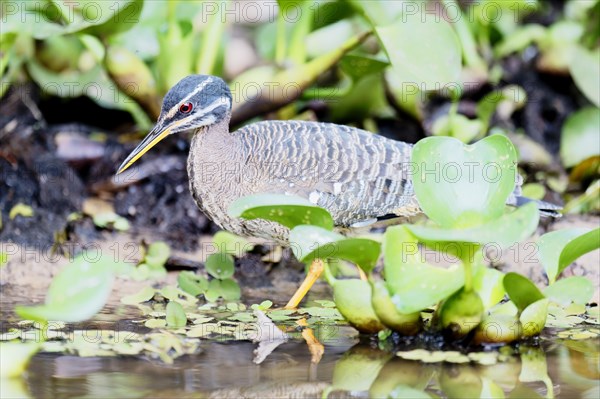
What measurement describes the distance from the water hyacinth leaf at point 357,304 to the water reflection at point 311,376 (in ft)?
0.53

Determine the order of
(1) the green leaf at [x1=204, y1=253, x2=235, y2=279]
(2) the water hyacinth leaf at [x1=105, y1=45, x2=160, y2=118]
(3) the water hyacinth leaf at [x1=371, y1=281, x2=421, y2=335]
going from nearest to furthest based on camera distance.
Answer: (3) the water hyacinth leaf at [x1=371, y1=281, x2=421, y2=335]
(1) the green leaf at [x1=204, y1=253, x2=235, y2=279]
(2) the water hyacinth leaf at [x1=105, y1=45, x2=160, y2=118]

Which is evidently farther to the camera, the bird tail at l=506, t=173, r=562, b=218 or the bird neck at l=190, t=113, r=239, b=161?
the bird tail at l=506, t=173, r=562, b=218

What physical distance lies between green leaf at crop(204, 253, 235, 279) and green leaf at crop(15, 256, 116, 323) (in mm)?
1909

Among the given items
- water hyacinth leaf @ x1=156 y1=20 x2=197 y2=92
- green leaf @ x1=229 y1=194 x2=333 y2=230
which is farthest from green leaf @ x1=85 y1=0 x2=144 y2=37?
green leaf @ x1=229 y1=194 x2=333 y2=230

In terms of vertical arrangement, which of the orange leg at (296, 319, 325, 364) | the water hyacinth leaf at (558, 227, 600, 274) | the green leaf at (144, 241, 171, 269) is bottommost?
the orange leg at (296, 319, 325, 364)

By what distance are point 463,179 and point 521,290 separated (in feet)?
1.98

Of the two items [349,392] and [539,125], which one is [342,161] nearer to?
[349,392]

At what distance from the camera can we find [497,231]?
4309 millimetres

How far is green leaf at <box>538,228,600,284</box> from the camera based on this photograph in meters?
4.73

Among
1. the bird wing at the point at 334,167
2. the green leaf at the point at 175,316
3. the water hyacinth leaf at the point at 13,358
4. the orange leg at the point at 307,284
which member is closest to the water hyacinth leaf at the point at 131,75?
the bird wing at the point at 334,167

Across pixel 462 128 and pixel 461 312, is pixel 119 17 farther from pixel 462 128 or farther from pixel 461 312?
pixel 461 312

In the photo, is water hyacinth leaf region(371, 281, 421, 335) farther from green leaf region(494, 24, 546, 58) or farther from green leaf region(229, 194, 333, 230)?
green leaf region(494, 24, 546, 58)

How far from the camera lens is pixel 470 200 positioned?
15.4 feet

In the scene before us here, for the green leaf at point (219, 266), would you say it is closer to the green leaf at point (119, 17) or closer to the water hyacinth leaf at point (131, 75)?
the water hyacinth leaf at point (131, 75)
